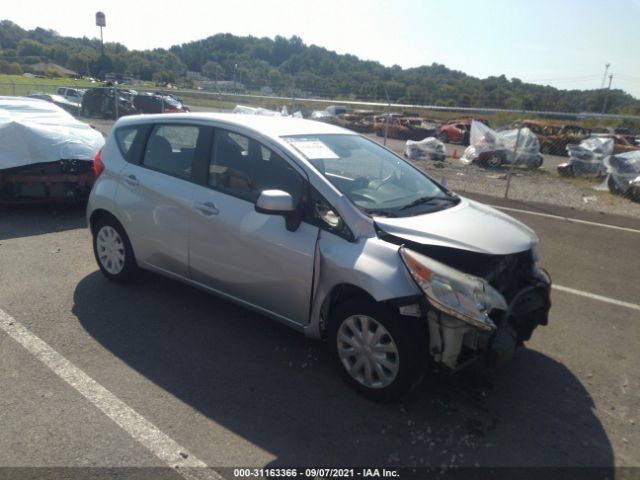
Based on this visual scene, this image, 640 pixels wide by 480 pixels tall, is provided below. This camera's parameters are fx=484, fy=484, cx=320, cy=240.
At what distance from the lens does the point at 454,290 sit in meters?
2.82

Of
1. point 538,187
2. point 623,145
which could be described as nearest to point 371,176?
point 538,187

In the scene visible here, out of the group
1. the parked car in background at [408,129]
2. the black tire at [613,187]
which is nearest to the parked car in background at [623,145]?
the black tire at [613,187]

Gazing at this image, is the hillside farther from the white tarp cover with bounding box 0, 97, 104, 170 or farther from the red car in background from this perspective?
the white tarp cover with bounding box 0, 97, 104, 170

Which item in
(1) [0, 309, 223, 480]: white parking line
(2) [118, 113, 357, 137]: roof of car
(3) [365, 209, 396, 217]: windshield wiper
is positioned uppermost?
(2) [118, 113, 357, 137]: roof of car

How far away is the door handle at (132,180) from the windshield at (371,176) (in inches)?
61.0

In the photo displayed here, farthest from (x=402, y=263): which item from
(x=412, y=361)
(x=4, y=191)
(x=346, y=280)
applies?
(x=4, y=191)

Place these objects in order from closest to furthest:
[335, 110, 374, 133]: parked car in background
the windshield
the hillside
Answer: the windshield < [335, 110, 374, 133]: parked car in background < the hillside

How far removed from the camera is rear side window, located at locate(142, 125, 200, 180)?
13.4ft

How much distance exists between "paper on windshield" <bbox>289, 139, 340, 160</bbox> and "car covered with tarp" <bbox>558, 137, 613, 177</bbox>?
1358 centimetres

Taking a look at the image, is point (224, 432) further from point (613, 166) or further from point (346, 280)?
point (613, 166)

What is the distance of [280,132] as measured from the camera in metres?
3.78

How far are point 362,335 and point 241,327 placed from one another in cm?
135

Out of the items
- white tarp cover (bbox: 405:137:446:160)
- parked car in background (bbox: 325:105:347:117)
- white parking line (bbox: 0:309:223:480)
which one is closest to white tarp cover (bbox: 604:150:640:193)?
white tarp cover (bbox: 405:137:446:160)

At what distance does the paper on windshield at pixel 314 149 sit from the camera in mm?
3587
